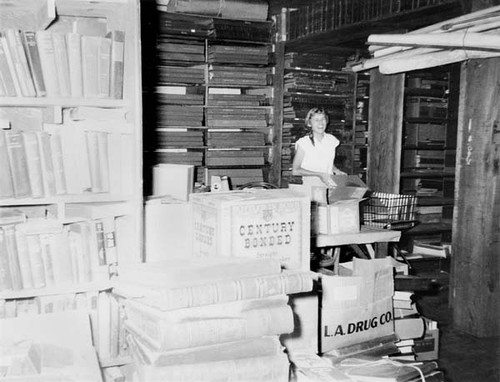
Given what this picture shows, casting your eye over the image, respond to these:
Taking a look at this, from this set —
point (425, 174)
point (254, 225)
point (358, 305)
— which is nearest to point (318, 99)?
point (425, 174)

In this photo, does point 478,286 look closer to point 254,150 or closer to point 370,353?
point 370,353

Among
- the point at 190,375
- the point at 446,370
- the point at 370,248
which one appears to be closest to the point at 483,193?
the point at 370,248

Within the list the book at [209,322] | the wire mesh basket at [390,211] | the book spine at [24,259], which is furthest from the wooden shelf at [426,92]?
the book at [209,322]

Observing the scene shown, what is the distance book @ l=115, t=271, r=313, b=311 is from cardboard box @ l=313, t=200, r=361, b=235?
145 centimetres

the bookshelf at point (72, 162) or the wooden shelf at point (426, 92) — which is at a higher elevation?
the wooden shelf at point (426, 92)

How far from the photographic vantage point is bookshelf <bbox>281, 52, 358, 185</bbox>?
534cm

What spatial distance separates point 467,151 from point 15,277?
3011 millimetres

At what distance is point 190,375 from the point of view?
1433 millimetres

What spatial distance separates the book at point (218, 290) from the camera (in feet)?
4.61

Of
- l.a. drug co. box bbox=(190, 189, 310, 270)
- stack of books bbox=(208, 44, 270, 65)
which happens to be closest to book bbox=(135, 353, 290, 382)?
l.a. drug co. box bbox=(190, 189, 310, 270)

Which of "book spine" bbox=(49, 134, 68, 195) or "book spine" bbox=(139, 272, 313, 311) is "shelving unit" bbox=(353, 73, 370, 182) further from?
"book spine" bbox=(139, 272, 313, 311)

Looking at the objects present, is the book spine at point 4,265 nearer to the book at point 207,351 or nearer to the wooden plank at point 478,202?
the book at point 207,351

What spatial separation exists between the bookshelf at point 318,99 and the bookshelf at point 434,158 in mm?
571

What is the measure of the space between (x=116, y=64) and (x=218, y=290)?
135 cm
